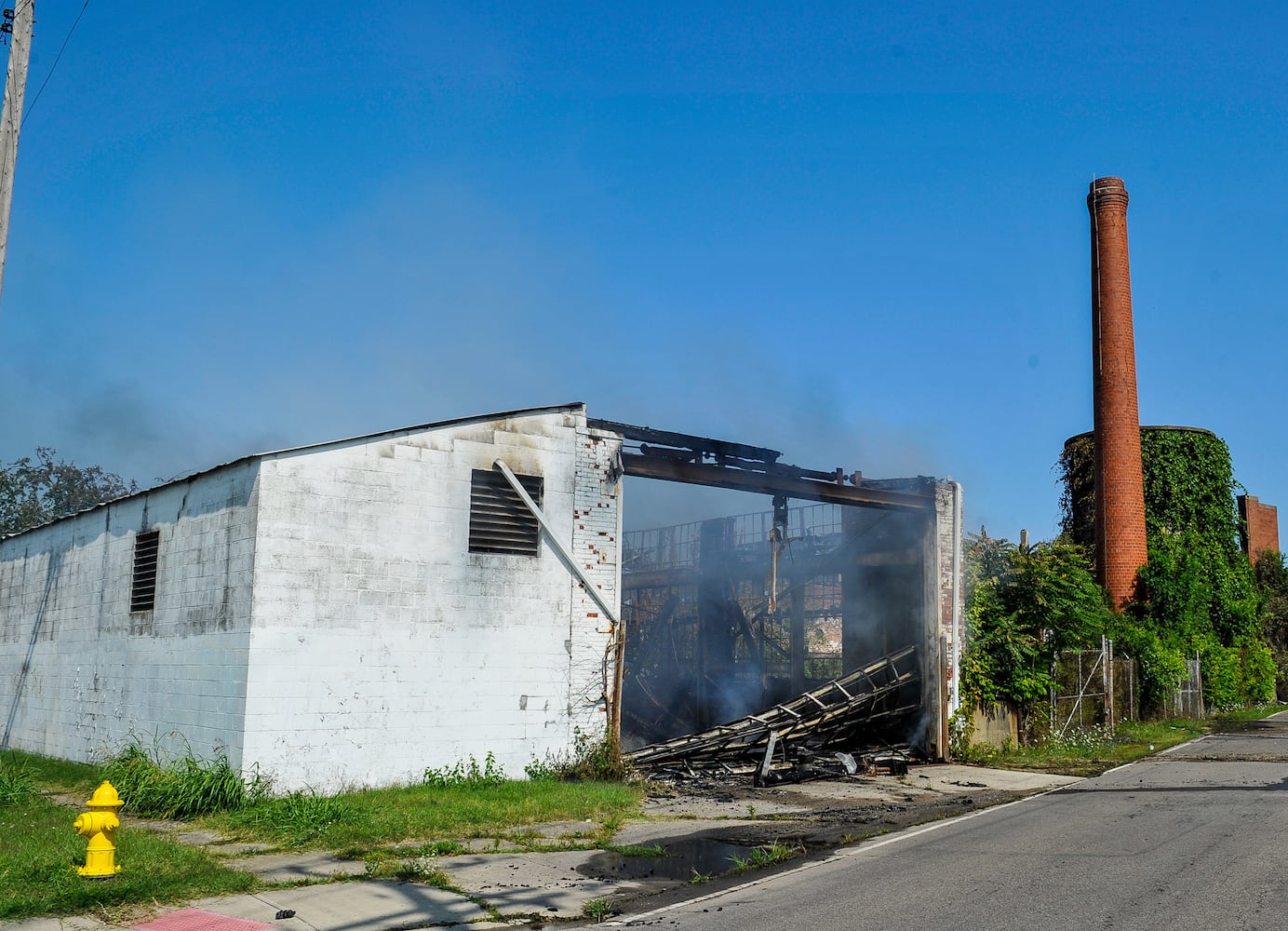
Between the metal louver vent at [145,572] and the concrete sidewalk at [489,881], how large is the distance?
4954 mm

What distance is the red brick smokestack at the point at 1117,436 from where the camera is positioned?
109 feet

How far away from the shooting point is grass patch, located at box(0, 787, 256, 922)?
7.43 metres

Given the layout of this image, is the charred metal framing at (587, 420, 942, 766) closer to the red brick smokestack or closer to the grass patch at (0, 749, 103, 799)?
the grass patch at (0, 749, 103, 799)

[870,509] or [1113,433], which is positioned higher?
[1113,433]

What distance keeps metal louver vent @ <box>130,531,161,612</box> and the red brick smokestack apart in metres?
29.2

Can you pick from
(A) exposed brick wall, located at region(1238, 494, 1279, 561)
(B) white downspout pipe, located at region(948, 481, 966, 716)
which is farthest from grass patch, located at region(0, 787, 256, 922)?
(A) exposed brick wall, located at region(1238, 494, 1279, 561)

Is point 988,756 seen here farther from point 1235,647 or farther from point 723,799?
point 1235,647

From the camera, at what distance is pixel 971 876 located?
8406mm

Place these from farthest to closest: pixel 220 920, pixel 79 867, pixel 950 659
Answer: pixel 950 659, pixel 79 867, pixel 220 920

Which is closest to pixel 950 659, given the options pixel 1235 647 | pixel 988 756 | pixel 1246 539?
pixel 988 756

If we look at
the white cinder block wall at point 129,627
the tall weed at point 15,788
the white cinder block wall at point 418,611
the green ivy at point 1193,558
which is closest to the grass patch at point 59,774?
the tall weed at point 15,788

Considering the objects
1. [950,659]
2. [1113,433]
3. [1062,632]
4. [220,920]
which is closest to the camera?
[220,920]

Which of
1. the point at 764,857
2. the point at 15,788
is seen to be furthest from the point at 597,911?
the point at 15,788

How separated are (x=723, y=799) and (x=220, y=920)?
770cm
